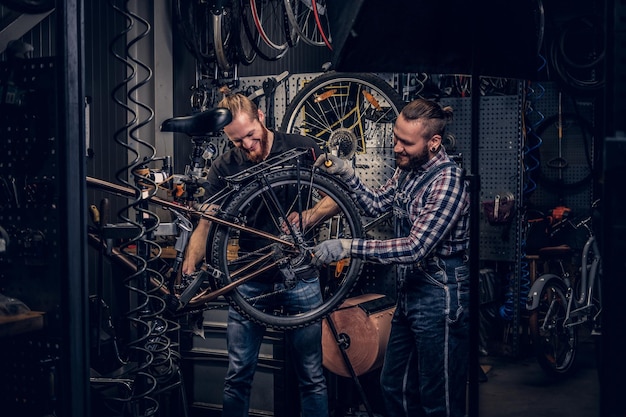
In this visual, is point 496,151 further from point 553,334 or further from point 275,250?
point 275,250

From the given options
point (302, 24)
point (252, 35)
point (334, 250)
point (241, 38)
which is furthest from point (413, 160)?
point (302, 24)

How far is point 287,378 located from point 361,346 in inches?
18.2

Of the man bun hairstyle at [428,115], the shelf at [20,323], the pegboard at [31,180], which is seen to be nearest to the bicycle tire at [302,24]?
the man bun hairstyle at [428,115]

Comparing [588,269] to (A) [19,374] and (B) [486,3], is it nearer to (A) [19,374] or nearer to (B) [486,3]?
(B) [486,3]

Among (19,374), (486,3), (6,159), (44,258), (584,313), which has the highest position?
(486,3)

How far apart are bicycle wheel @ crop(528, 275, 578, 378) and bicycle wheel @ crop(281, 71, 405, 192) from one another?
1854mm

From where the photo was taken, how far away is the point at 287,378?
13.7 ft

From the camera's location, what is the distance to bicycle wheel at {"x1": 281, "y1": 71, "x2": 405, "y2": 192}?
524 centimetres

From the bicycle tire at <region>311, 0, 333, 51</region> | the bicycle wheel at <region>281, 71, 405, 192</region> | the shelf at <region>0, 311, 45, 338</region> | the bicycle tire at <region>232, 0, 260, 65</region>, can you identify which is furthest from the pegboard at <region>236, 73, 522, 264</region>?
the shelf at <region>0, 311, 45, 338</region>

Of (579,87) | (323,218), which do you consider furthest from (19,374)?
(579,87)

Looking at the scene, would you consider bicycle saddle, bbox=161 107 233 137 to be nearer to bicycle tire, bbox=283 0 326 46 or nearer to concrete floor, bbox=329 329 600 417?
concrete floor, bbox=329 329 600 417

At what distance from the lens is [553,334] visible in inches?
237

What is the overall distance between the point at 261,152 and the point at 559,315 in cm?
367

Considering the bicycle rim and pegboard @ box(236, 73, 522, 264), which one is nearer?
the bicycle rim
